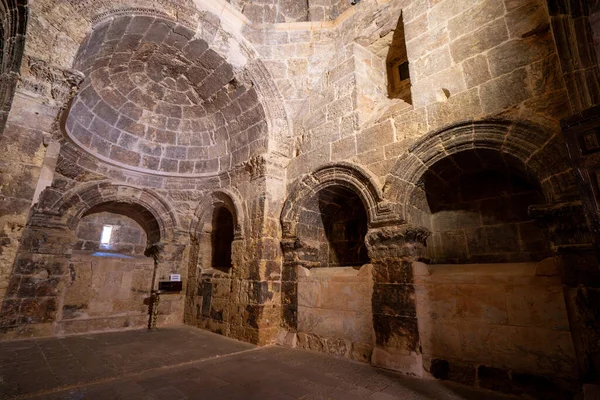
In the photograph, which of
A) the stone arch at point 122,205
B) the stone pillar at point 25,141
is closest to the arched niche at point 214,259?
the stone arch at point 122,205

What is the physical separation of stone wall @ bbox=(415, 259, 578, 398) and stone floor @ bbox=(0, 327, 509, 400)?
9.2 inches

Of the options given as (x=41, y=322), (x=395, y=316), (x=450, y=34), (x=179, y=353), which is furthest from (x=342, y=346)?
(x=41, y=322)

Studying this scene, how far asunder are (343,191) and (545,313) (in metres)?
2.84

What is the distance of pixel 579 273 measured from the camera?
244 cm

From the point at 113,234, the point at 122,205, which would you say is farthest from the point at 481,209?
the point at 113,234

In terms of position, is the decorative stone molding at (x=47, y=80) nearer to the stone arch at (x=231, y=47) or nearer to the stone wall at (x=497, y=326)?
the stone arch at (x=231, y=47)

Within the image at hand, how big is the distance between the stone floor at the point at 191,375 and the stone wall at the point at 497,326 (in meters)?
0.23

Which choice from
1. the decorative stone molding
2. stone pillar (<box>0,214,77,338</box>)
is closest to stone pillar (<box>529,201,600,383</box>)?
the decorative stone molding

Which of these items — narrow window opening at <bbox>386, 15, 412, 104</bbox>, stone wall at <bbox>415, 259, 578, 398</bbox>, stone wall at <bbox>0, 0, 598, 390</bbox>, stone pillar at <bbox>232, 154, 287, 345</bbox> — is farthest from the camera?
narrow window opening at <bbox>386, 15, 412, 104</bbox>

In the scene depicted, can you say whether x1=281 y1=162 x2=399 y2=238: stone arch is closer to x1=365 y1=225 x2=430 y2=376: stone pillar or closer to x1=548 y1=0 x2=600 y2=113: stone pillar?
x1=365 y1=225 x2=430 y2=376: stone pillar

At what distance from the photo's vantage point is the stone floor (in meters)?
2.69

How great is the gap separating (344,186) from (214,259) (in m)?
3.53

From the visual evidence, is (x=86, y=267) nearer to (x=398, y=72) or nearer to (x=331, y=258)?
(x=331, y=258)

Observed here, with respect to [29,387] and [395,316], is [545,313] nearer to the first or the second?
[395,316]
